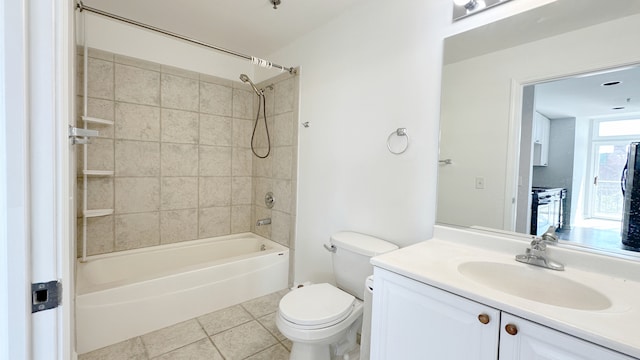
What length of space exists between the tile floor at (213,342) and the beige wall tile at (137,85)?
1.92 meters

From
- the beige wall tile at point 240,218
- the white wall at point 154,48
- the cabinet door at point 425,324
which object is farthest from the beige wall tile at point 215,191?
the cabinet door at point 425,324

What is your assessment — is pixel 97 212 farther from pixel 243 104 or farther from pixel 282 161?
pixel 243 104

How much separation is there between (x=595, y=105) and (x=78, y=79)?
128 inches

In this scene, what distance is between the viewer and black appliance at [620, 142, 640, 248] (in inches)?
41.6

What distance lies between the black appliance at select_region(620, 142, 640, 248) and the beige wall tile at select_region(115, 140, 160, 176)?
3.12 meters

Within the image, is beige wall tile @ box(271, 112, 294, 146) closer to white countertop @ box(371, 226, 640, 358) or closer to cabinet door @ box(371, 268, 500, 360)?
white countertop @ box(371, 226, 640, 358)

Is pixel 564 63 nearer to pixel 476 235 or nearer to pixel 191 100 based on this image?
pixel 476 235

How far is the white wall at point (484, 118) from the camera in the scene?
1241 mm

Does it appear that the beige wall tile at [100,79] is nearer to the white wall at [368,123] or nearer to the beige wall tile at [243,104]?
the beige wall tile at [243,104]

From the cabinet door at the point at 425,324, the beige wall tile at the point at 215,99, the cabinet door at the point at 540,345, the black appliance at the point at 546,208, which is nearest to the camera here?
the cabinet door at the point at 540,345

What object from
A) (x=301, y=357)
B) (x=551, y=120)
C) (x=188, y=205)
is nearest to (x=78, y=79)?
(x=188, y=205)

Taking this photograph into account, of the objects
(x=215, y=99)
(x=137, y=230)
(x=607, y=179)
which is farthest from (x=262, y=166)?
(x=607, y=179)

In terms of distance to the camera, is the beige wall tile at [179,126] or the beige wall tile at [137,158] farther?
the beige wall tile at [179,126]

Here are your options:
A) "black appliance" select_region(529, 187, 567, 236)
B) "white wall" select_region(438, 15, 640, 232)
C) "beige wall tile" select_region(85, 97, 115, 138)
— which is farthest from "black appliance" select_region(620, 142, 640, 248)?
"beige wall tile" select_region(85, 97, 115, 138)
